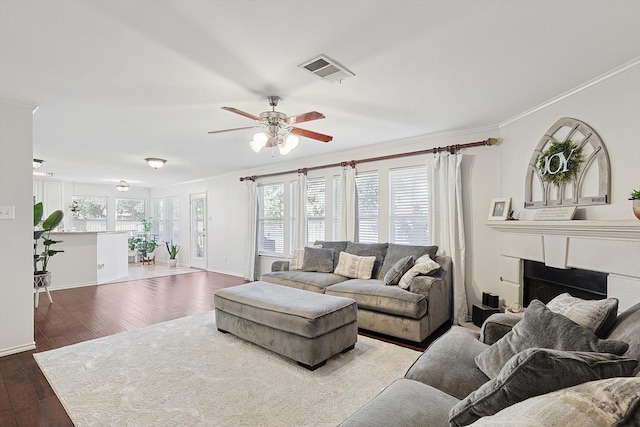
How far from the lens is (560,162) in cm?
308

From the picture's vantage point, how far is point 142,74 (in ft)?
8.41

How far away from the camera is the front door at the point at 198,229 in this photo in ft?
27.9

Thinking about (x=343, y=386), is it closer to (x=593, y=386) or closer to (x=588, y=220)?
(x=593, y=386)

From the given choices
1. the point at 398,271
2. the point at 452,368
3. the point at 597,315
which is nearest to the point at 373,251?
the point at 398,271

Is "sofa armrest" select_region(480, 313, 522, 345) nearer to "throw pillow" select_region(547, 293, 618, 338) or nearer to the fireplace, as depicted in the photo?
"throw pillow" select_region(547, 293, 618, 338)

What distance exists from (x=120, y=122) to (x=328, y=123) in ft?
8.31

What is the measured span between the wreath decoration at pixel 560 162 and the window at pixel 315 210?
11.1ft

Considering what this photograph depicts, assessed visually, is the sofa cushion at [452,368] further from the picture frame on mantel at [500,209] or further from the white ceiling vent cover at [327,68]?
the picture frame on mantel at [500,209]

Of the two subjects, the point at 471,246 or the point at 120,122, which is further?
the point at 471,246

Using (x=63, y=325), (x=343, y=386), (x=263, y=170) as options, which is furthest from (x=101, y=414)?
(x=263, y=170)

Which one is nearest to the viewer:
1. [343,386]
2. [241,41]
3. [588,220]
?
[241,41]

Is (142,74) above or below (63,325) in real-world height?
above

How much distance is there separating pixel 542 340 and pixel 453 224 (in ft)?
9.25

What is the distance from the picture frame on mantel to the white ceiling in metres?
0.98
